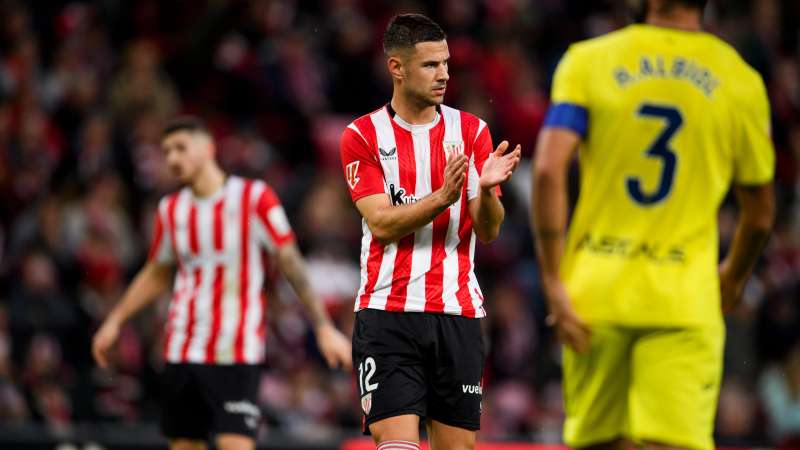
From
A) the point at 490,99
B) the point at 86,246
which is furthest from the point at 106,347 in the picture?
the point at 490,99

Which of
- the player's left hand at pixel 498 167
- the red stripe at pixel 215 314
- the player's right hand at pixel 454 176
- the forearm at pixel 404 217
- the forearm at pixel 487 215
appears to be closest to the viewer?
the player's left hand at pixel 498 167

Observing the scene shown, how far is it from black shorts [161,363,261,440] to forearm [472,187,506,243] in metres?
2.38

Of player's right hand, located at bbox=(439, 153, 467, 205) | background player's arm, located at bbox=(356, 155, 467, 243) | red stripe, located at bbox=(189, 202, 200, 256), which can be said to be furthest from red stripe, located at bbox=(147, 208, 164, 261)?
player's right hand, located at bbox=(439, 153, 467, 205)

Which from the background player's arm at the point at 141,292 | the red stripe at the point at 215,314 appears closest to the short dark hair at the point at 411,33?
the red stripe at the point at 215,314

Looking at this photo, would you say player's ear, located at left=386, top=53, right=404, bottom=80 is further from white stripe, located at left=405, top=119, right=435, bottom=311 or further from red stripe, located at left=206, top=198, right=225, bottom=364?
red stripe, located at left=206, top=198, right=225, bottom=364

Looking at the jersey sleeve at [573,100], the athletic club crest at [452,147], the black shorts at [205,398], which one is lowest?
the black shorts at [205,398]

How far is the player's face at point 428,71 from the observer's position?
577 centimetres

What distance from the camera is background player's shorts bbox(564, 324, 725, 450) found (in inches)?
173

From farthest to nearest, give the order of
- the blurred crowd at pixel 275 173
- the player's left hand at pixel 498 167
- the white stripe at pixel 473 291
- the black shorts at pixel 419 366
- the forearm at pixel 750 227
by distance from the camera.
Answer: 1. the blurred crowd at pixel 275 173
2. the white stripe at pixel 473 291
3. the black shorts at pixel 419 366
4. the player's left hand at pixel 498 167
5. the forearm at pixel 750 227

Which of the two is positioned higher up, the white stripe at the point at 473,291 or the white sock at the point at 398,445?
the white stripe at the point at 473,291

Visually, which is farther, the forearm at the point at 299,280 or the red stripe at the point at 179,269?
the red stripe at the point at 179,269

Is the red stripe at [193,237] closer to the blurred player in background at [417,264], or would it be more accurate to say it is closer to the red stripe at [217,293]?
the red stripe at [217,293]

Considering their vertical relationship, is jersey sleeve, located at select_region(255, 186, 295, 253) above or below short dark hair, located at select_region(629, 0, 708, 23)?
below

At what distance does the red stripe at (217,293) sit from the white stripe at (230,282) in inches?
0.7
